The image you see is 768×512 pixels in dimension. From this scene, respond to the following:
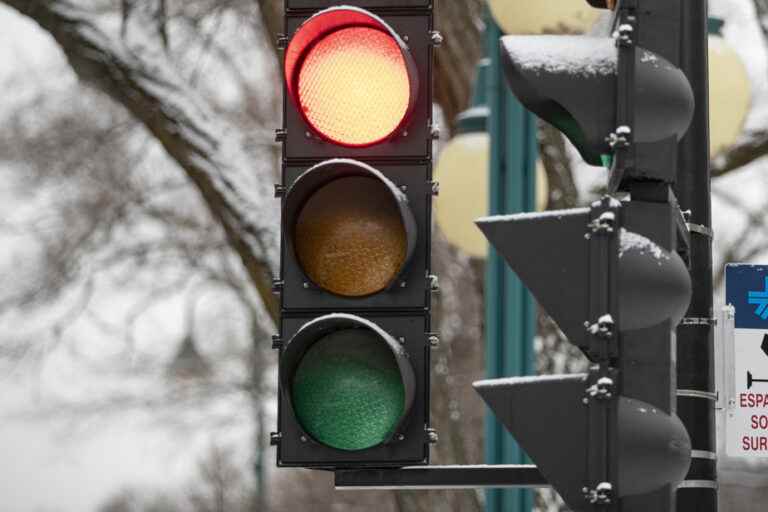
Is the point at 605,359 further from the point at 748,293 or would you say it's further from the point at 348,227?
the point at 748,293

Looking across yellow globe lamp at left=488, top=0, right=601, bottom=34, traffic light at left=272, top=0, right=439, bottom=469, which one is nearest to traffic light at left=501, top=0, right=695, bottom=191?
traffic light at left=272, top=0, right=439, bottom=469

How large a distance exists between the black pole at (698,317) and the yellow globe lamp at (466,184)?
4746mm

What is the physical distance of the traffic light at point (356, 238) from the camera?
449 cm

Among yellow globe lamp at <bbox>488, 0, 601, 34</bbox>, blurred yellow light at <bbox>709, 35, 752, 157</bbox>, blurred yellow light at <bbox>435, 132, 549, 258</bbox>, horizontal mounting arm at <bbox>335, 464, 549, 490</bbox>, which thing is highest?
yellow globe lamp at <bbox>488, 0, 601, 34</bbox>

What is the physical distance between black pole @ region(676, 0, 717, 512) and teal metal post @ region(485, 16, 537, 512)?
12.6 ft

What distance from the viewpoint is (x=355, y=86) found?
470 centimetres

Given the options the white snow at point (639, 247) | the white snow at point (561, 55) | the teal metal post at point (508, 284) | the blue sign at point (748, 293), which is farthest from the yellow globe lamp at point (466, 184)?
the white snow at point (639, 247)

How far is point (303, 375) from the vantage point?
455 cm

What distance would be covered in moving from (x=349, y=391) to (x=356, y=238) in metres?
0.34

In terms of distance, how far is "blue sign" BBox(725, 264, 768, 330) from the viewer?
6.52 meters

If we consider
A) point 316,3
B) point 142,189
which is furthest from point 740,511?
point 316,3

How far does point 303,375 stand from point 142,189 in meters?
15.4

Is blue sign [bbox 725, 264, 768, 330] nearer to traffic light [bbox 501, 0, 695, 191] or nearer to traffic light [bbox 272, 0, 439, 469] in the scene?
traffic light [bbox 272, 0, 439, 469]

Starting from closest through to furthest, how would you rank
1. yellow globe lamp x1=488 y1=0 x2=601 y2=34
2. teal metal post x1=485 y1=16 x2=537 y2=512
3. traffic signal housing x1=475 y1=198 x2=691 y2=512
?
traffic signal housing x1=475 y1=198 x2=691 y2=512
yellow globe lamp x1=488 y1=0 x2=601 y2=34
teal metal post x1=485 y1=16 x2=537 y2=512
